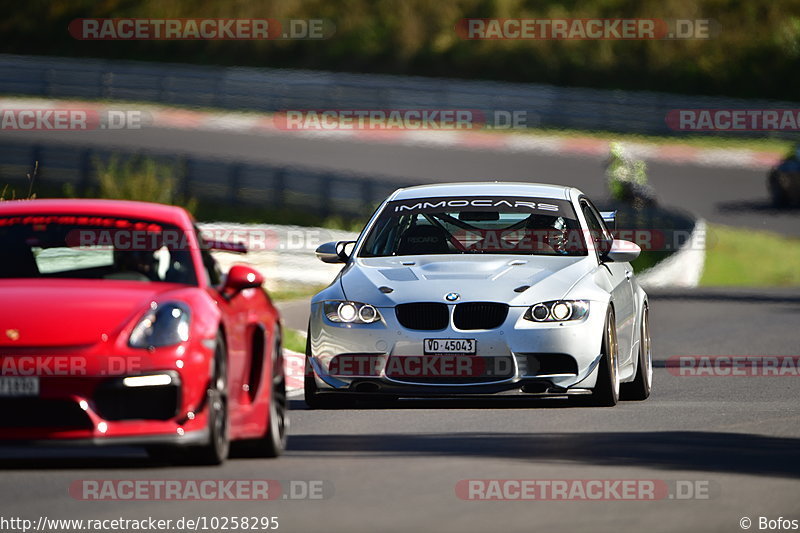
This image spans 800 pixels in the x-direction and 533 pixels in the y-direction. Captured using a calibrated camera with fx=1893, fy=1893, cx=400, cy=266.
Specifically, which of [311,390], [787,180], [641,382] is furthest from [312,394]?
[787,180]

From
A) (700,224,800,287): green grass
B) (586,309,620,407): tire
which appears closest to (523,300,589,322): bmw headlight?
(586,309,620,407): tire

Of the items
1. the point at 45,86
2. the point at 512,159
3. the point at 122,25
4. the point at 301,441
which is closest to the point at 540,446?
the point at 301,441

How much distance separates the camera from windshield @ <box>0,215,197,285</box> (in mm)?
9688

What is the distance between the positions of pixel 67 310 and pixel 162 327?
46cm

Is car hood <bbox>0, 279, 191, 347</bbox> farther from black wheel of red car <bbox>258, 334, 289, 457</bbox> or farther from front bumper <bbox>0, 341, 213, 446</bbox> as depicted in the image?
black wheel of red car <bbox>258, 334, 289, 457</bbox>

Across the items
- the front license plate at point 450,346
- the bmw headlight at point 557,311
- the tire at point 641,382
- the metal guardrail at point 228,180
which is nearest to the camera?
the front license plate at point 450,346

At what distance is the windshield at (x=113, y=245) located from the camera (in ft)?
31.8

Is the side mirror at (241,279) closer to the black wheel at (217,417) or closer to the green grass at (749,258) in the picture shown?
the black wheel at (217,417)

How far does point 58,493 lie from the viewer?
853 cm

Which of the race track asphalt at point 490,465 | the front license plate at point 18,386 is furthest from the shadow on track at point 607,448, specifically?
the front license plate at point 18,386

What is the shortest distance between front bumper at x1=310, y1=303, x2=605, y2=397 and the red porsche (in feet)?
6.73

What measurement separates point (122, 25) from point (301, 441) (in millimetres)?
49769

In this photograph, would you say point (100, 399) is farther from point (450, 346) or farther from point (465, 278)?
point (465, 278)

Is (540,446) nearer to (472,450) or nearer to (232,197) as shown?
(472,450)
